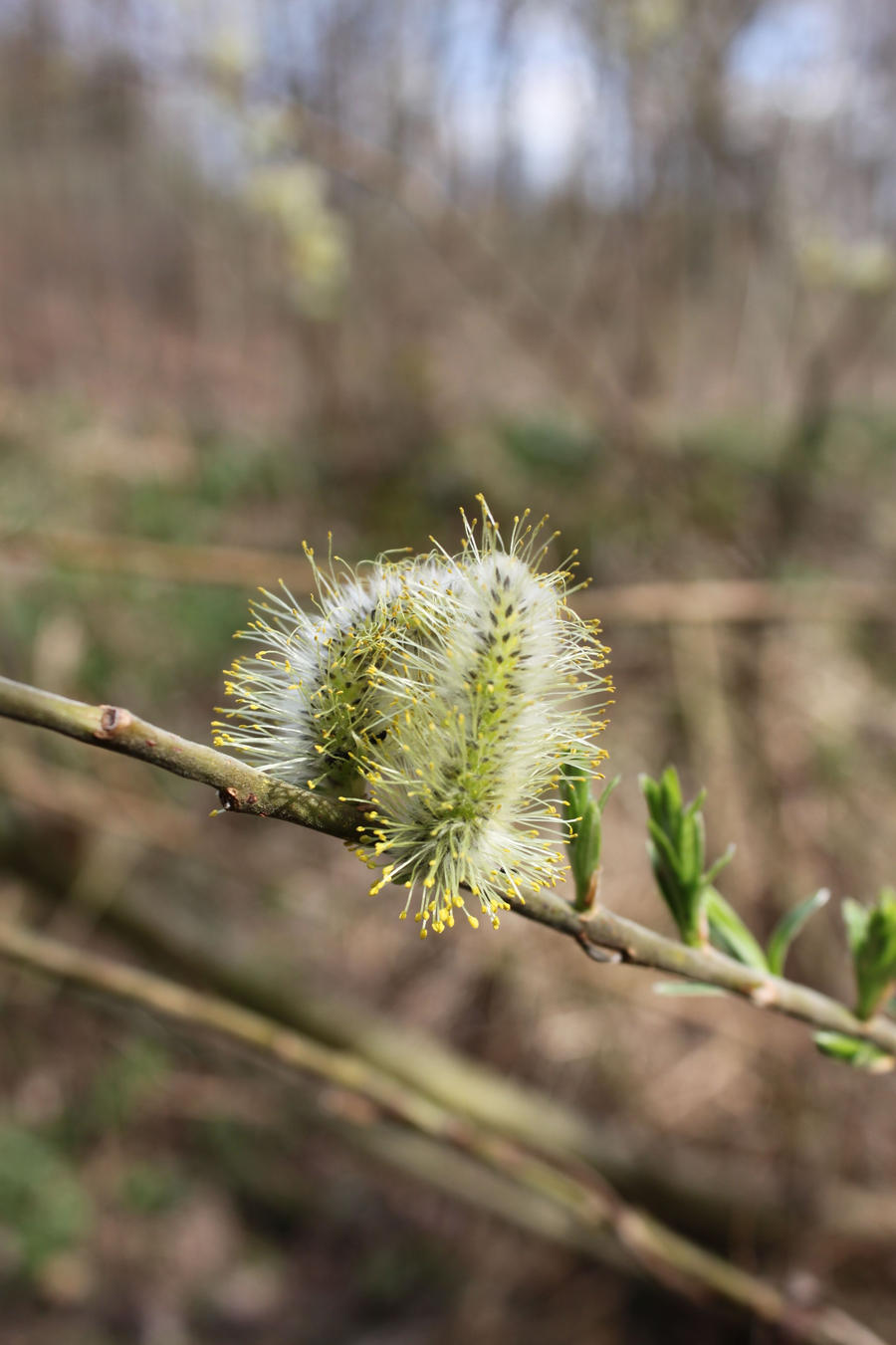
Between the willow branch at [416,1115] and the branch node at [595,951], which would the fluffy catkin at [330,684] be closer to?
the branch node at [595,951]

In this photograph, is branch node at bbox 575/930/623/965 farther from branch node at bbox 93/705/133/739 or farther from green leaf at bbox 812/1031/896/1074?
branch node at bbox 93/705/133/739

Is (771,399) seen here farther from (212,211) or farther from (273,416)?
(212,211)

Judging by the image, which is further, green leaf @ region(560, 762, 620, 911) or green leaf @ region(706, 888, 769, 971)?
green leaf @ region(706, 888, 769, 971)

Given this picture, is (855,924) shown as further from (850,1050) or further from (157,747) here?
(157,747)

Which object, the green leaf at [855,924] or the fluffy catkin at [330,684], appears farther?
the green leaf at [855,924]

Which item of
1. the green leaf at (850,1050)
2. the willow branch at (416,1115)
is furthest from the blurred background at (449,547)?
the green leaf at (850,1050)

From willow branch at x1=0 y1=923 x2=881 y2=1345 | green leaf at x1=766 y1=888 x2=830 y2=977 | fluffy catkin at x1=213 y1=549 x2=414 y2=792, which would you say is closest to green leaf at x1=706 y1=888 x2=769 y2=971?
green leaf at x1=766 y1=888 x2=830 y2=977
